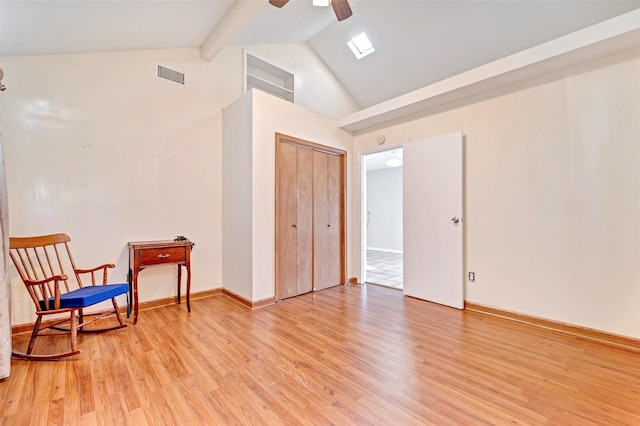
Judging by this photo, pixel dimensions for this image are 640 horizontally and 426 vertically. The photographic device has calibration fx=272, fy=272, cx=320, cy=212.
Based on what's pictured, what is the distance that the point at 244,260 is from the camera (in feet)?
10.6

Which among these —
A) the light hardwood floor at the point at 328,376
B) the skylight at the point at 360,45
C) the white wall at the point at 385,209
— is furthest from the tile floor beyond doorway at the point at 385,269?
the skylight at the point at 360,45

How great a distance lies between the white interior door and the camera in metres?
3.11

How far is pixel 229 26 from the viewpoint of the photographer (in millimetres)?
2826

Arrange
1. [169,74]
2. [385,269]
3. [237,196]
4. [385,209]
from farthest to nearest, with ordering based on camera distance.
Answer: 1. [385,209]
2. [385,269]
3. [237,196]
4. [169,74]

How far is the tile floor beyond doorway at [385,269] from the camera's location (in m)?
4.36

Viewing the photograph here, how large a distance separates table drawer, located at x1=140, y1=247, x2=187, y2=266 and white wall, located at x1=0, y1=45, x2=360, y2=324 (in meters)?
0.39

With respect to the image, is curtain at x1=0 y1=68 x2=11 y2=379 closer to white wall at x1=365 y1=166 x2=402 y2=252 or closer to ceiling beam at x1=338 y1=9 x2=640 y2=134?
ceiling beam at x1=338 y1=9 x2=640 y2=134

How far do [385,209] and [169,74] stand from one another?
6.44m

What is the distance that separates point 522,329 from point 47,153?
471 centimetres

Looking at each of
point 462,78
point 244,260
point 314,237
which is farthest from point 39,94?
point 462,78

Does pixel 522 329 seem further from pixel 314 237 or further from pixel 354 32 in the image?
pixel 354 32

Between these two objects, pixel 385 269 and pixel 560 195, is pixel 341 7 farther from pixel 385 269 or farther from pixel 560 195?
pixel 385 269

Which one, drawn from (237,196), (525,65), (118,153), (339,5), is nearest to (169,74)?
(118,153)

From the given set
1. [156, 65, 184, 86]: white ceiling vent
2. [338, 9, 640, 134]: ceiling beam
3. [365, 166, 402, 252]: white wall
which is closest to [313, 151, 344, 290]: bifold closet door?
[338, 9, 640, 134]: ceiling beam
